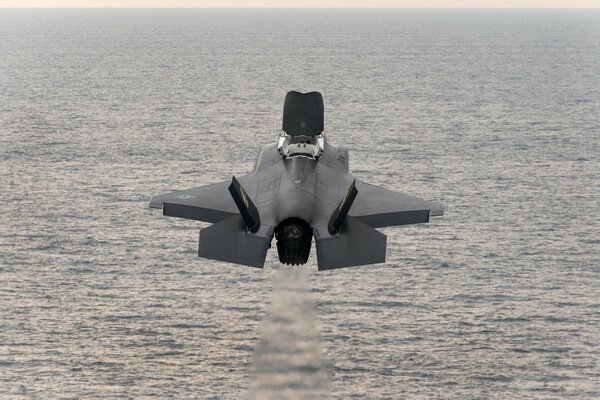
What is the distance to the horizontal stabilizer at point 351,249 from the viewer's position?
3135 inches

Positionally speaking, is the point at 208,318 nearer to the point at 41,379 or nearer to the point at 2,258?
the point at 41,379

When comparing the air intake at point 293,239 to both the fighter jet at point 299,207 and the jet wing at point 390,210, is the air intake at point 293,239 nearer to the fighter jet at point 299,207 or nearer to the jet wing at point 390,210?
the fighter jet at point 299,207

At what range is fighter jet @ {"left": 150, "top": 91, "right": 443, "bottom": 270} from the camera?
79.8 meters

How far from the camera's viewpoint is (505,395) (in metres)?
140

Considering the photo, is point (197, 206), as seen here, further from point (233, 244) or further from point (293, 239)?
point (233, 244)

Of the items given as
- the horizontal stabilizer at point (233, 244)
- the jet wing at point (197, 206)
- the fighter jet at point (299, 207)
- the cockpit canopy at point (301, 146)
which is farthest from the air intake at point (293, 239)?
the cockpit canopy at point (301, 146)

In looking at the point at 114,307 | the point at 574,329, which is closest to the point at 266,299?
the point at 114,307

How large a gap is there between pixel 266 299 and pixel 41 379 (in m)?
38.9

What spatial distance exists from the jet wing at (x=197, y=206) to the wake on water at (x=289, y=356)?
47.2m

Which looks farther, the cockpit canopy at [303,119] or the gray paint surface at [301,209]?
the cockpit canopy at [303,119]

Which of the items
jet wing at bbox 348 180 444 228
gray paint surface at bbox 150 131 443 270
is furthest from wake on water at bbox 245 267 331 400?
jet wing at bbox 348 180 444 228

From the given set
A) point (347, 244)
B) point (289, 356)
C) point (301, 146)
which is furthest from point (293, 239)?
point (289, 356)

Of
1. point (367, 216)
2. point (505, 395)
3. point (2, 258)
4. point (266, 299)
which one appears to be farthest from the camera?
point (2, 258)

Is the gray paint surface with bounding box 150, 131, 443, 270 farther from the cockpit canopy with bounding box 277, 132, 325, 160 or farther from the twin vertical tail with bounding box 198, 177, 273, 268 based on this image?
the cockpit canopy with bounding box 277, 132, 325, 160
